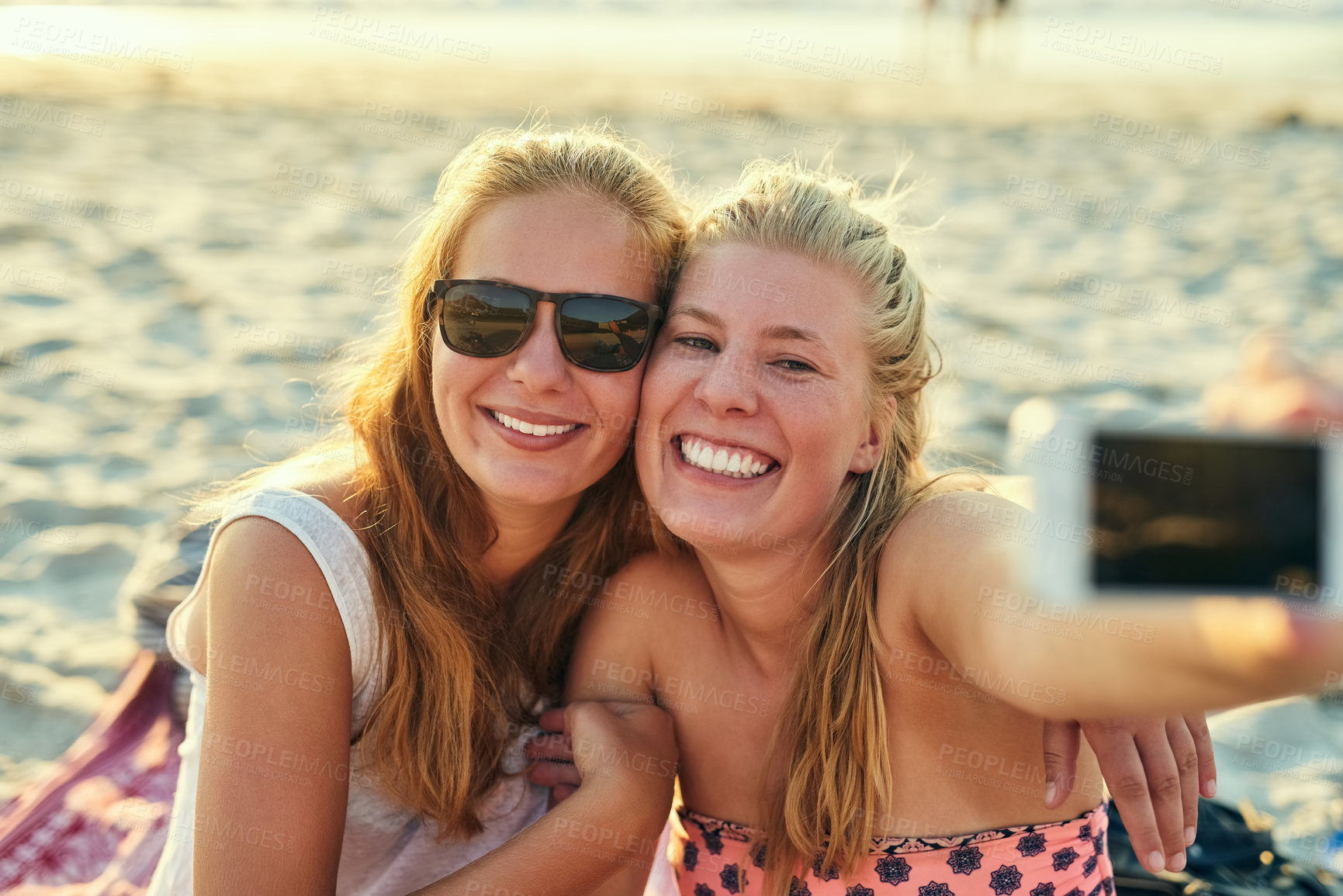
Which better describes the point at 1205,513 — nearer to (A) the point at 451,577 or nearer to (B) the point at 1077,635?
(B) the point at 1077,635

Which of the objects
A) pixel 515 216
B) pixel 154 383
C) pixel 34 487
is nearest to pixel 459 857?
pixel 515 216

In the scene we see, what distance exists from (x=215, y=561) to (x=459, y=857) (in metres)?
1.04

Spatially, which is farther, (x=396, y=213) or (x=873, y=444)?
(x=396, y=213)

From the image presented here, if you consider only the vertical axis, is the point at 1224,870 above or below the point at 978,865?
below

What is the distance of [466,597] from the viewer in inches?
109

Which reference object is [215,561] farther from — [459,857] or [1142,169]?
[1142,169]

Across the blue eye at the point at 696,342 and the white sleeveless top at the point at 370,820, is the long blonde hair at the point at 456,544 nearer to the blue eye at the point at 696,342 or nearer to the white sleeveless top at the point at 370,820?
the white sleeveless top at the point at 370,820

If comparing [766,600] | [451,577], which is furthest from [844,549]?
[451,577]

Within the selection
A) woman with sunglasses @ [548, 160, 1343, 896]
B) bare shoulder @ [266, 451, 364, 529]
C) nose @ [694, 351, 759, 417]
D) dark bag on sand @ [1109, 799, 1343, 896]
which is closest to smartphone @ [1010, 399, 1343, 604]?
woman with sunglasses @ [548, 160, 1343, 896]

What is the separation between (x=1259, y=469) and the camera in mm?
1151

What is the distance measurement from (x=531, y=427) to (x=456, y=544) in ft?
1.43

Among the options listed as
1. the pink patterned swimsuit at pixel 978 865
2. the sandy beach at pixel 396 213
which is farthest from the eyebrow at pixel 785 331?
the pink patterned swimsuit at pixel 978 865

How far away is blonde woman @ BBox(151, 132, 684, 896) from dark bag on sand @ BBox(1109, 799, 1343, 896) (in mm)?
1607

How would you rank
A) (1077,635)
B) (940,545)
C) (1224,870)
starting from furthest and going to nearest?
1. (1224,870)
2. (940,545)
3. (1077,635)
